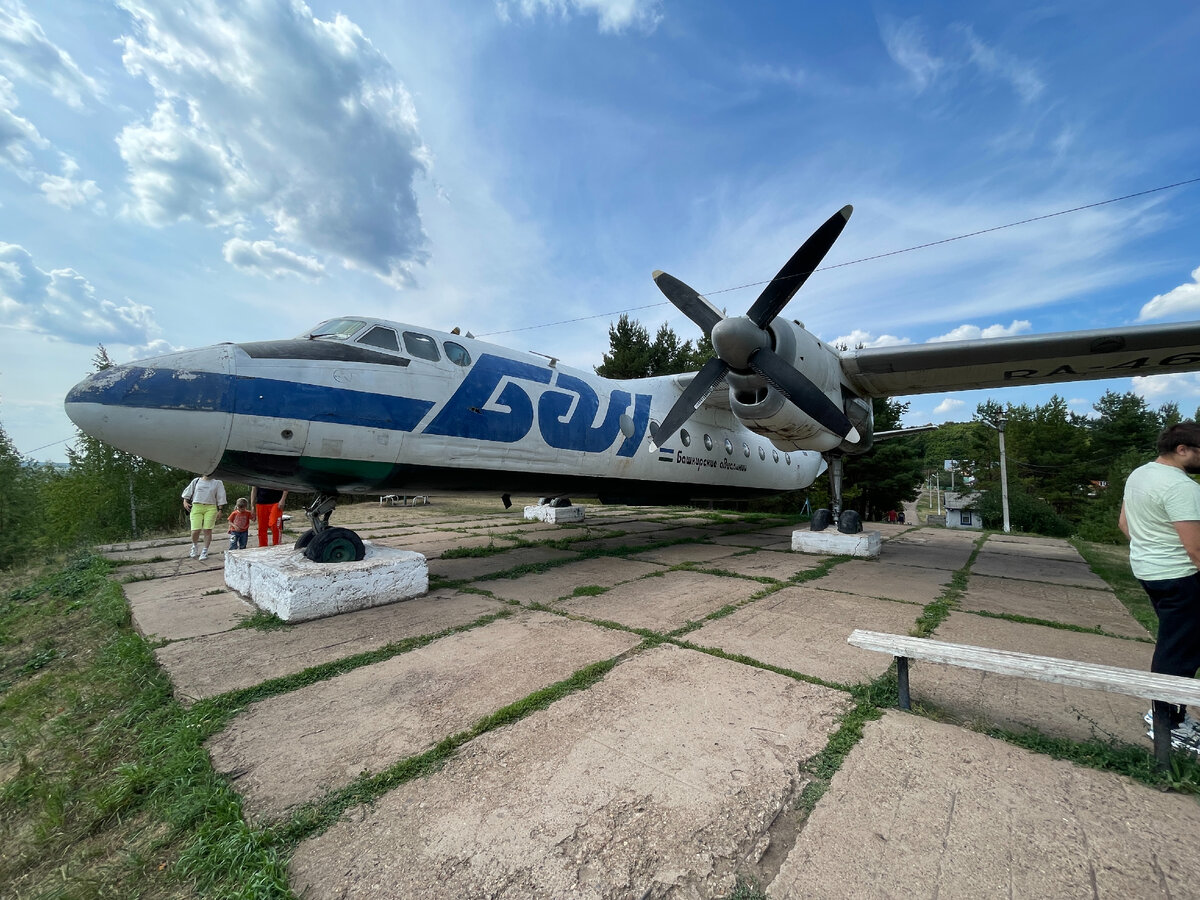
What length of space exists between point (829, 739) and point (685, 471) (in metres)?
7.20

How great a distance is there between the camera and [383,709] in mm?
2705

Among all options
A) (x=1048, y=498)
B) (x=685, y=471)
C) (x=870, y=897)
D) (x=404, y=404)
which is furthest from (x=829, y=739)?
(x=1048, y=498)

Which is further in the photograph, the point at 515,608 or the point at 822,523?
the point at 822,523

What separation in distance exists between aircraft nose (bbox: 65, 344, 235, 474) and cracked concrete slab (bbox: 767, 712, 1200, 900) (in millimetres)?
5066

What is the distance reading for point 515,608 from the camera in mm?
4656

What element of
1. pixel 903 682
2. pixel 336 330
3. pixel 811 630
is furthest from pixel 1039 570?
pixel 336 330

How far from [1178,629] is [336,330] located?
7.04 metres

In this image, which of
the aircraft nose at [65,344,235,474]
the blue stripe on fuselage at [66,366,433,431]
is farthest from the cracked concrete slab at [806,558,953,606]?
the aircraft nose at [65,344,235,474]

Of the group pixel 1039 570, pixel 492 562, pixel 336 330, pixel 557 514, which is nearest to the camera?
pixel 336 330

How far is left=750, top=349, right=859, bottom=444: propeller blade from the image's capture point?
6.02 metres

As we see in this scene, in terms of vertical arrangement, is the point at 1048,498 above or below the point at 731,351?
below

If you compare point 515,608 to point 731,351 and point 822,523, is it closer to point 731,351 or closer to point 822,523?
point 731,351

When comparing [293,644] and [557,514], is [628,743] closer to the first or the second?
[293,644]

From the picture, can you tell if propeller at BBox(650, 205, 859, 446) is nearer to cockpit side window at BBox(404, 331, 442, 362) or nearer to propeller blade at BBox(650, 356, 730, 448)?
propeller blade at BBox(650, 356, 730, 448)
